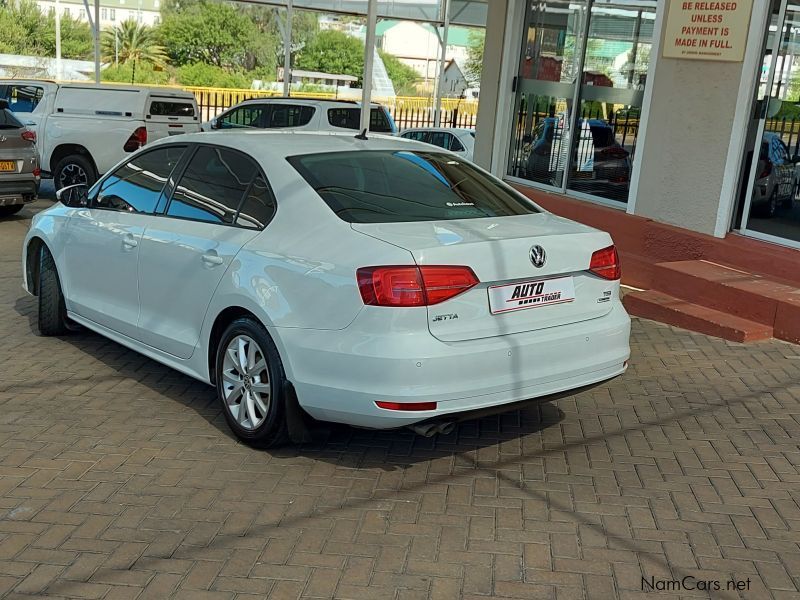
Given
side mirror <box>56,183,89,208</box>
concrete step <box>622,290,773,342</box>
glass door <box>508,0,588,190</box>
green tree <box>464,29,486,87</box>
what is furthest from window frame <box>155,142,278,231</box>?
green tree <box>464,29,486,87</box>

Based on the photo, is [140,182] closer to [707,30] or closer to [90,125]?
[707,30]

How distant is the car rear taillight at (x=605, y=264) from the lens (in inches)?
182

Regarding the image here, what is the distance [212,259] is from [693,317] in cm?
431

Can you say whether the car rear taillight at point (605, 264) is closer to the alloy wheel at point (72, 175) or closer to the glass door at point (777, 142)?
the glass door at point (777, 142)

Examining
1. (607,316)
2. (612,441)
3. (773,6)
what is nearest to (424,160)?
(607,316)

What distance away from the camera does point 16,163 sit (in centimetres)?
1160

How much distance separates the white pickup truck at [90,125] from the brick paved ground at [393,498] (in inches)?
339

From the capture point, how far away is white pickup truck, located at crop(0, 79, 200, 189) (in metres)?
13.9

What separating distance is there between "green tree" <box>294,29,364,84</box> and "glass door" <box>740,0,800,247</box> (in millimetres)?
69162

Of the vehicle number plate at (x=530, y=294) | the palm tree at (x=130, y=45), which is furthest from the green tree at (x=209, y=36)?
the vehicle number plate at (x=530, y=294)

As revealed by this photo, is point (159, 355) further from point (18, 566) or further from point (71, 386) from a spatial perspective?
point (18, 566)

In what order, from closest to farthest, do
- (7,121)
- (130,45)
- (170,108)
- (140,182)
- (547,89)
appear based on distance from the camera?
(140,182)
(547,89)
(7,121)
(170,108)
(130,45)

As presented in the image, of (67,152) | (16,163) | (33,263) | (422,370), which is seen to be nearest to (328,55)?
(67,152)

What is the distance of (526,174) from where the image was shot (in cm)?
Answer: 1123
